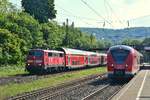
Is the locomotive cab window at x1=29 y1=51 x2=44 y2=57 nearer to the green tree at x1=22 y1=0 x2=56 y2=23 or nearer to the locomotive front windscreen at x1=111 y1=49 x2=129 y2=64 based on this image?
the locomotive front windscreen at x1=111 y1=49 x2=129 y2=64

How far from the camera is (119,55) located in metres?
39.6

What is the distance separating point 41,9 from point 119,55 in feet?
241

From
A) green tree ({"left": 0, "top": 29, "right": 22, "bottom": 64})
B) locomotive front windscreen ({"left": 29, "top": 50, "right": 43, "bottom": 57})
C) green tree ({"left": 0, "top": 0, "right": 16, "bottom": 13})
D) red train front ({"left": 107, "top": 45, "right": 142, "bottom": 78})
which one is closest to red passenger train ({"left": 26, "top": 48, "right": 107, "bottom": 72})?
locomotive front windscreen ({"left": 29, "top": 50, "right": 43, "bottom": 57})

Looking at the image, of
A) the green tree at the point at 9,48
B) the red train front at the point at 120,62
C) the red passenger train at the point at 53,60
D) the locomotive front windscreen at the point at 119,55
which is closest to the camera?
the red train front at the point at 120,62

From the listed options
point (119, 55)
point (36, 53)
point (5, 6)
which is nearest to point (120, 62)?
point (119, 55)

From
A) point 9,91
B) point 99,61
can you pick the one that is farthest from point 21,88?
point 99,61

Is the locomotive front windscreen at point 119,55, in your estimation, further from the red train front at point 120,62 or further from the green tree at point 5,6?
the green tree at point 5,6

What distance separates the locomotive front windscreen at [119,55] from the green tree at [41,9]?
7060 cm

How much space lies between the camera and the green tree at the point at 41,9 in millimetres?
109131

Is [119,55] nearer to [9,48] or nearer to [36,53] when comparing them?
[36,53]

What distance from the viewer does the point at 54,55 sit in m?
55.2

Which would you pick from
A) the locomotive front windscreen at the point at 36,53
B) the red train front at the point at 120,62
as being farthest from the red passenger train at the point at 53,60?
the red train front at the point at 120,62

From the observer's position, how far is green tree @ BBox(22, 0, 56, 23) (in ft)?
358

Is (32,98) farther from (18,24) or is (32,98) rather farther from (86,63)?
(18,24)
